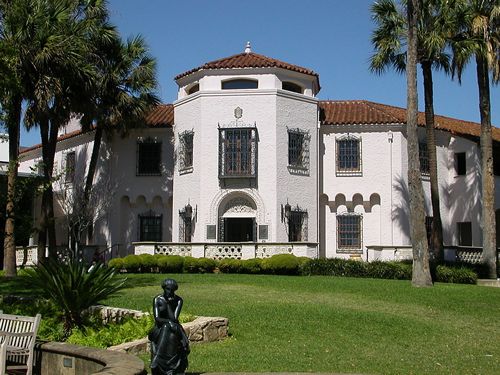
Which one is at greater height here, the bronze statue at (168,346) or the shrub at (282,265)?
the shrub at (282,265)

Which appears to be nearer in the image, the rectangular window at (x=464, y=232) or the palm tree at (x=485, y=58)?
the palm tree at (x=485, y=58)

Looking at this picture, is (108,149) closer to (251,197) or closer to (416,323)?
(251,197)

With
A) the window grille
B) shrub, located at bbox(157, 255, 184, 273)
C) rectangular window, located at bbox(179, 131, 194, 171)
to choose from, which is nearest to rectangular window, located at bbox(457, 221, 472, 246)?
the window grille

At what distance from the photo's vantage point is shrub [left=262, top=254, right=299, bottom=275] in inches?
1035

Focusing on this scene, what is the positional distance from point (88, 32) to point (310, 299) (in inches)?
617

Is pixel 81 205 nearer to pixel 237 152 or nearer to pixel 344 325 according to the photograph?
pixel 237 152

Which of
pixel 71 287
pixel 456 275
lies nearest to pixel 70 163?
pixel 456 275

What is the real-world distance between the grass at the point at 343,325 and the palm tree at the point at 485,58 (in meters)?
5.54

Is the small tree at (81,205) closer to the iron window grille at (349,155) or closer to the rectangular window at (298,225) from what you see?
the rectangular window at (298,225)

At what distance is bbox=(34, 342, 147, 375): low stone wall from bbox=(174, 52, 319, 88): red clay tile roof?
2256 cm

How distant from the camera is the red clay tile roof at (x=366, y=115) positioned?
3262cm

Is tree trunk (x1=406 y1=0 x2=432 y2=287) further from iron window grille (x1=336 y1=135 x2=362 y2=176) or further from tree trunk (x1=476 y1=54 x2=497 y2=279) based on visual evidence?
iron window grille (x1=336 y1=135 x2=362 y2=176)

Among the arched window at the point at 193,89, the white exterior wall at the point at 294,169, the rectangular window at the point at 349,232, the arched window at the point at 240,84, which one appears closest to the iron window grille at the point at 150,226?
the arched window at the point at 193,89

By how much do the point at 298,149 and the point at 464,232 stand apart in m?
9.91
